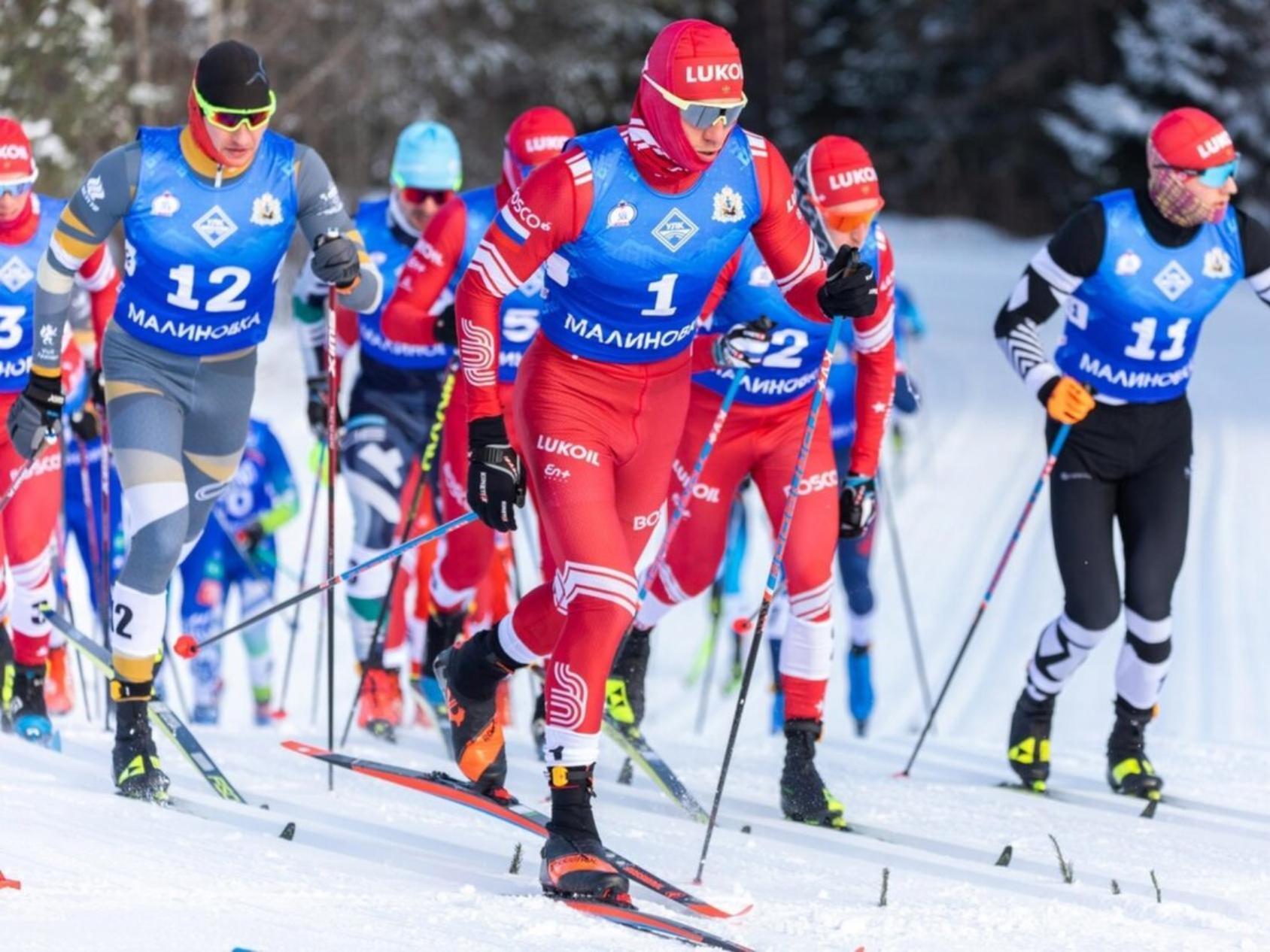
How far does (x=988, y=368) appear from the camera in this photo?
22797 millimetres

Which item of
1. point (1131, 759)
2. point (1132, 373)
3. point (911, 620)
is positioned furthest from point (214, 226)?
point (911, 620)

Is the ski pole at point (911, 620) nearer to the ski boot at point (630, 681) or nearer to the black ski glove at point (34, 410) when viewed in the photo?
the ski boot at point (630, 681)

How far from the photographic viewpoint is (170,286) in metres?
6.07

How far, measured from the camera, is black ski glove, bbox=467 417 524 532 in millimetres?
5133

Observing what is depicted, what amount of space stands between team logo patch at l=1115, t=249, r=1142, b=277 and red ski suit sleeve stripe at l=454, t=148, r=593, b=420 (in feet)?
8.16

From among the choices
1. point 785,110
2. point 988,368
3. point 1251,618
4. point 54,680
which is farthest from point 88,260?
point 785,110

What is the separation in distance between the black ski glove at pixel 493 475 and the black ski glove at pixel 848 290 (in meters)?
1.07

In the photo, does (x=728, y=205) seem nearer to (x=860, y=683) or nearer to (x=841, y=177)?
(x=841, y=177)

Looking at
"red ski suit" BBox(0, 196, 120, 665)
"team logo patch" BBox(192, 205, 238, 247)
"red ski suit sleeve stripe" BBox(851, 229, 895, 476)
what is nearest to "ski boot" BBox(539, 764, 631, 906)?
"red ski suit sleeve stripe" BBox(851, 229, 895, 476)

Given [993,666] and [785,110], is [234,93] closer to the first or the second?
[993,666]

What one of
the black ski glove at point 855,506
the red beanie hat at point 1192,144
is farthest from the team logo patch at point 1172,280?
the black ski glove at point 855,506

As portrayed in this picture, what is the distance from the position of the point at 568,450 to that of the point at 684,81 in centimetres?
108

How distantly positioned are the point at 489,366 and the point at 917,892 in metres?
1.95

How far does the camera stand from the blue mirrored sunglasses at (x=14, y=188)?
23.3ft
